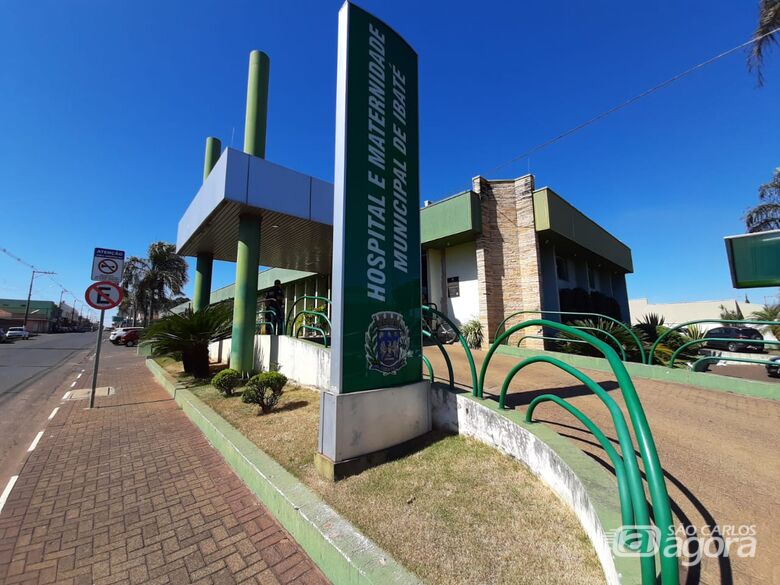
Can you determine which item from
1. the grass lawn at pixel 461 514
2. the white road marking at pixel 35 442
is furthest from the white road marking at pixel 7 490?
the grass lawn at pixel 461 514

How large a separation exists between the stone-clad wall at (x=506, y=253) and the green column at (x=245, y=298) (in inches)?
303

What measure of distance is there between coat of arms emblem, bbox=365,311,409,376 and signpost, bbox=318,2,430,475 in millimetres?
12

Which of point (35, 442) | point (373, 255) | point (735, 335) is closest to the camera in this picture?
point (373, 255)

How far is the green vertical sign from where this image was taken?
140 inches

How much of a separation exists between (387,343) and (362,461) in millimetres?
1254

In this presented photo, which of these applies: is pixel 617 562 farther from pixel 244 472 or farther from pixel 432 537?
pixel 244 472

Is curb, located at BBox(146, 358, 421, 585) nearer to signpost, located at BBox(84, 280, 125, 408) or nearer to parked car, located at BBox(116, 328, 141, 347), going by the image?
signpost, located at BBox(84, 280, 125, 408)

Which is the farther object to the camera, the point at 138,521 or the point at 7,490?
the point at 7,490

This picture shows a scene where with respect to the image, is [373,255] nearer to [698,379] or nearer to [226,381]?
[226,381]

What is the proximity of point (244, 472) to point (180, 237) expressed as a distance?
10541 mm

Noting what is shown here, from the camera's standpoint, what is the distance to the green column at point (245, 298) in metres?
8.03

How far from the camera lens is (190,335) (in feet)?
28.0

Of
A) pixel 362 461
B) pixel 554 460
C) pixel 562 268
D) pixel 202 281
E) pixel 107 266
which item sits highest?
pixel 562 268

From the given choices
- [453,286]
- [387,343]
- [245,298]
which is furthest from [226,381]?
[453,286]
